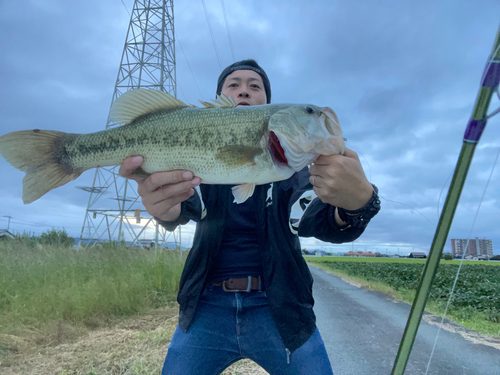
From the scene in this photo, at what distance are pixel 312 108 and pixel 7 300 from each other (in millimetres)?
7046

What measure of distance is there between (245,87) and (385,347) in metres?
6.03

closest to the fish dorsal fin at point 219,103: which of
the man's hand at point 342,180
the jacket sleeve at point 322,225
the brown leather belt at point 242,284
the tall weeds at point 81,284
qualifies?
the man's hand at point 342,180

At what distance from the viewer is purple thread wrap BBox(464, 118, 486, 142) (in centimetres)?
134

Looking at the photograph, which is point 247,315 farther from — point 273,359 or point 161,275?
point 161,275

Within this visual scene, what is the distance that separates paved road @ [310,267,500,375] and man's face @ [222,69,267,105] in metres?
4.75

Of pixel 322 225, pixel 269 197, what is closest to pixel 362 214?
pixel 322 225

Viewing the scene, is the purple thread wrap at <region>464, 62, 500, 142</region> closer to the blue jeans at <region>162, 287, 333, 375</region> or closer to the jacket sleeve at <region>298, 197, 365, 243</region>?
the jacket sleeve at <region>298, 197, 365, 243</region>

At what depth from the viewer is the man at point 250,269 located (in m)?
1.97

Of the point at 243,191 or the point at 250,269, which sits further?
the point at 250,269

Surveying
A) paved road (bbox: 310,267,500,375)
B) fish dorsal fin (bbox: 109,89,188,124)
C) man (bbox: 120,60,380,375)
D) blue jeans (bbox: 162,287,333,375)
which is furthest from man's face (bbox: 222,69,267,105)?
paved road (bbox: 310,267,500,375)

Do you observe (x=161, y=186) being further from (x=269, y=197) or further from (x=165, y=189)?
(x=269, y=197)

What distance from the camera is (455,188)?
4.66 feet

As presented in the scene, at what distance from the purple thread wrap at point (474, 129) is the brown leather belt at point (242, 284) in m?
1.55

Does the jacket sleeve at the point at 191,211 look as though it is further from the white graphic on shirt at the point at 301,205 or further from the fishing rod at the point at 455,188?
the fishing rod at the point at 455,188
